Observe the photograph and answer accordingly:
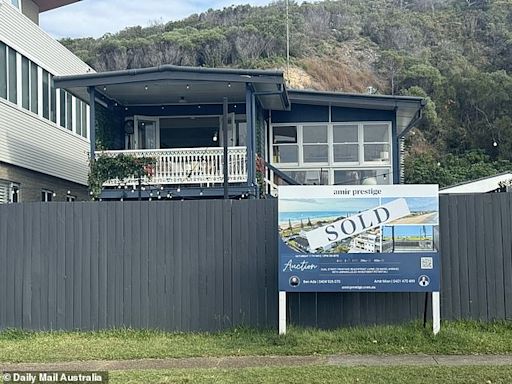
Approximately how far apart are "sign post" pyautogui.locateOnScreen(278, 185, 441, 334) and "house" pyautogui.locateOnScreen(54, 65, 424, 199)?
6795 mm

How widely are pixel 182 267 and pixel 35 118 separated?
34.3 feet

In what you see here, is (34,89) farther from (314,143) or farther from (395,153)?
(395,153)

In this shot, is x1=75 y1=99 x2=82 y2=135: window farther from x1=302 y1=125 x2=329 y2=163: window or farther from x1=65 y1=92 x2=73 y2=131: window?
x1=302 y1=125 x2=329 y2=163: window

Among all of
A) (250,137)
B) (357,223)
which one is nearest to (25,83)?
(250,137)

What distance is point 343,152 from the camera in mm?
18938

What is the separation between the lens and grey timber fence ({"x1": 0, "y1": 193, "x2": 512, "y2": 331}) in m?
9.41

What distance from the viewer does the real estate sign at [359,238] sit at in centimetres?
888

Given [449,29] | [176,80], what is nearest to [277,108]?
[176,80]

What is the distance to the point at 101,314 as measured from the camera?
9.68 m

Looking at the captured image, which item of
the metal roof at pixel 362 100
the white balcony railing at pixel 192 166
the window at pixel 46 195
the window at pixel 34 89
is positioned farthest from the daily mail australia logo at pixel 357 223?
the window at pixel 46 195

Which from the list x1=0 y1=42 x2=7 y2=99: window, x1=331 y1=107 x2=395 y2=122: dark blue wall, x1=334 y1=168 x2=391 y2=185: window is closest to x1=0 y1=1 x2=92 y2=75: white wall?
x1=0 y1=42 x2=7 y2=99: window

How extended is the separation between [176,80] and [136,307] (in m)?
7.06

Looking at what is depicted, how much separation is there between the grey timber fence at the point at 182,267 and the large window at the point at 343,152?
9.46 metres

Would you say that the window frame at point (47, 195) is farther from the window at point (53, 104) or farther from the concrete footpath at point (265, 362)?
the concrete footpath at point (265, 362)
